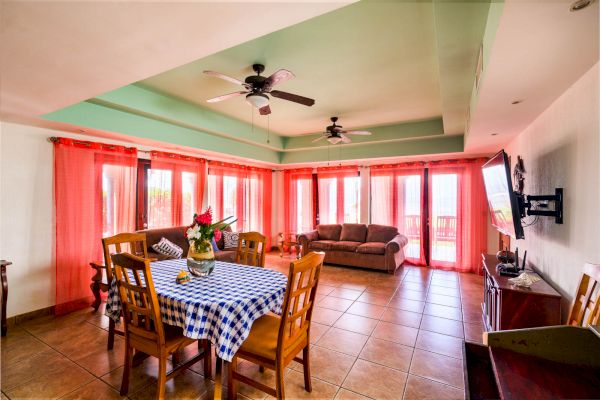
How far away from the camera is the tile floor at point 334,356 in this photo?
76.2 inches

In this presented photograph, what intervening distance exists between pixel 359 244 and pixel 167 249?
355 cm

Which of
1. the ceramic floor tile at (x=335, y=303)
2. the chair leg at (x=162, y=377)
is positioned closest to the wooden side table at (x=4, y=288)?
the chair leg at (x=162, y=377)

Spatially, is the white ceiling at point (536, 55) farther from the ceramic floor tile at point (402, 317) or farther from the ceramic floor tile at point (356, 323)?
the ceramic floor tile at point (356, 323)

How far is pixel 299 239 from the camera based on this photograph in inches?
234

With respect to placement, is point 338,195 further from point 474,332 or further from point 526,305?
point 526,305

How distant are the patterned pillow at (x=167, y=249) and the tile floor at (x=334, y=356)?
991 mm

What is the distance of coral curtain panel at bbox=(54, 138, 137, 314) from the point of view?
10.4 ft

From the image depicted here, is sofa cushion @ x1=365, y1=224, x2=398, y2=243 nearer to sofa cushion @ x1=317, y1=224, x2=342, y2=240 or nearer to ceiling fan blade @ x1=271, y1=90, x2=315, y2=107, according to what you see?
sofa cushion @ x1=317, y1=224, x2=342, y2=240

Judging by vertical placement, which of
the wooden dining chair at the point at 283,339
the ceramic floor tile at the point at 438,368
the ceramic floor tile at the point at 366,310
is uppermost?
the wooden dining chair at the point at 283,339

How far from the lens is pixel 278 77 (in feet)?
7.38

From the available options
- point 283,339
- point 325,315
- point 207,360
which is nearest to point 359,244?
point 325,315

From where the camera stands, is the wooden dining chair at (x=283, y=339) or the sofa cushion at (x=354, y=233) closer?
the wooden dining chair at (x=283, y=339)

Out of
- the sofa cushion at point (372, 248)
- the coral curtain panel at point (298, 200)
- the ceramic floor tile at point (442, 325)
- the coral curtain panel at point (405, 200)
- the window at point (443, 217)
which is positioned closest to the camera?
the ceramic floor tile at point (442, 325)

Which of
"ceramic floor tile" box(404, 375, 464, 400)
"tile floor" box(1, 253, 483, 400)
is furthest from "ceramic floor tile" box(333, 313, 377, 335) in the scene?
"ceramic floor tile" box(404, 375, 464, 400)
